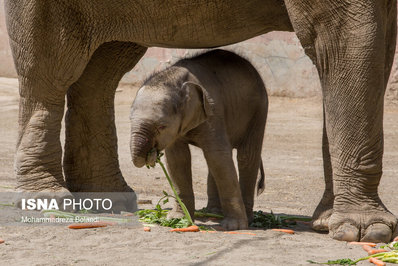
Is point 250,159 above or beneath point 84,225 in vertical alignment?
above

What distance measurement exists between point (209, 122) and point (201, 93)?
0.20m

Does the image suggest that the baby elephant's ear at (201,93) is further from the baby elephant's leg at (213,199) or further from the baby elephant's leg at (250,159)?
the baby elephant's leg at (213,199)

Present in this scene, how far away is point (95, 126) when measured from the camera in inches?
281

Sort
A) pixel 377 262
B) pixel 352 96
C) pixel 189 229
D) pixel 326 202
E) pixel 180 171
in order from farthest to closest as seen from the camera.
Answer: pixel 326 202 < pixel 180 171 < pixel 189 229 < pixel 352 96 < pixel 377 262

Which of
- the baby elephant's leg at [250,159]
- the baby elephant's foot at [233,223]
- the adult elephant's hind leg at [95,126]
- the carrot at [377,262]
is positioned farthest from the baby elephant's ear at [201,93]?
the adult elephant's hind leg at [95,126]

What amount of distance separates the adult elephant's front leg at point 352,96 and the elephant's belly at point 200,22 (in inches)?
20.5

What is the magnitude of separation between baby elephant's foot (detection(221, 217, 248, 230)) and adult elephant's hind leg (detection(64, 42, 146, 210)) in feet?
5.71

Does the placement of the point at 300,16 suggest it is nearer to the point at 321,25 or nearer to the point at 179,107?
the point at 321,25

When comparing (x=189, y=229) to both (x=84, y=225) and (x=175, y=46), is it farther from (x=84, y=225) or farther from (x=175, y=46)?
(x=175, y=46)

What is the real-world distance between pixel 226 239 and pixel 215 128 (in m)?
0.86

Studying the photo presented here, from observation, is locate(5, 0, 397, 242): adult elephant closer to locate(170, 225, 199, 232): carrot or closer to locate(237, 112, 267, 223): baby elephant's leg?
locate(237, 112, 267, 223): baby elephant's leg

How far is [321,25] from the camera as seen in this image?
520 centimetres

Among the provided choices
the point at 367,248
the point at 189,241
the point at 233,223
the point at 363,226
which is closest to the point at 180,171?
the point at 233,223

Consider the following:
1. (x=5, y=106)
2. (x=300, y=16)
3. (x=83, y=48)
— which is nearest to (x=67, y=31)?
(x=83, y=48)
